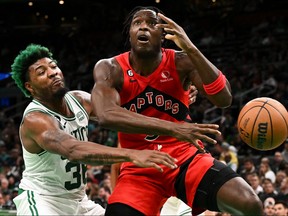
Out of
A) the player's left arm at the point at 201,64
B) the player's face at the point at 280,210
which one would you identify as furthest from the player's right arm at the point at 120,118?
the player's face at the point at 280,210

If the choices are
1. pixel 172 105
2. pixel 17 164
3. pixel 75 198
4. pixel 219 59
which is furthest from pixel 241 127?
pixel 219 59

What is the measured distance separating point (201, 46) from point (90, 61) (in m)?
4.24

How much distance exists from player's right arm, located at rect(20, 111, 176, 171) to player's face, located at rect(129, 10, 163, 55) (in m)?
0.84

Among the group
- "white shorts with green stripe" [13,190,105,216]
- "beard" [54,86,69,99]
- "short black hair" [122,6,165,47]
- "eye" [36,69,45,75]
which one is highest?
"short black hair" [122,6,165,47]

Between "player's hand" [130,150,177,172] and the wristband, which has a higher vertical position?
the wristband

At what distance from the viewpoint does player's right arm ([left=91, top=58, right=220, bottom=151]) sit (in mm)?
4180

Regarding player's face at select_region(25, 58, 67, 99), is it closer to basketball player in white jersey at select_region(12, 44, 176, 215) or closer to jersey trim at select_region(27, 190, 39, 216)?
basketball player in white jersey at select_region(12, 44, 176, 215)

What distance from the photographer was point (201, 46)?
66.9 ft

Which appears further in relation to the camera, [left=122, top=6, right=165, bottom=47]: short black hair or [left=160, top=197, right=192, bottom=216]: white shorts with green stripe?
[left=160, top=197, right=192, bottom=216]: white shorts with green stripe

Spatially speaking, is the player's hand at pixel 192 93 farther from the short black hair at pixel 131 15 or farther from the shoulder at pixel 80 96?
the shoulder at pixel 80 96

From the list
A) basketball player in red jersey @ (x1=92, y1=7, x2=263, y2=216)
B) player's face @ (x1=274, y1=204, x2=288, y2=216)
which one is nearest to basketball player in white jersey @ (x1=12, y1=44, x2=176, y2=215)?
basketball player in red jersey @ (x1=92, y1=7, x2=263, y2=216)

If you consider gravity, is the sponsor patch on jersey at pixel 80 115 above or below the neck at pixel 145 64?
below

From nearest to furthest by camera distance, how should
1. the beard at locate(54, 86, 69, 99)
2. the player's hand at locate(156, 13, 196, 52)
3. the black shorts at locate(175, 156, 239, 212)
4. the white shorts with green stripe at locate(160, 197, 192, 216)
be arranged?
the player's hand at locate(156, 13, 196, 52) → the black shorts at locate(175, 156, 239, 212) → the beard at locate(54, 86, 69, 99) → the white shorts with green stripe at locate(160, 197, 192, 216)

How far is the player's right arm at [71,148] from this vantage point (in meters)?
3.88
